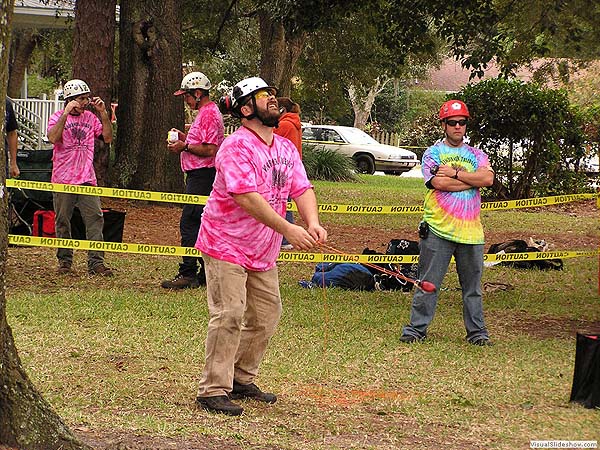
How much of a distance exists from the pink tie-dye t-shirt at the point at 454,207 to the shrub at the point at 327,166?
20.4 metres

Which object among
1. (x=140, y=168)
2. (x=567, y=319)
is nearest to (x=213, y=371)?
(x=567, y=319)

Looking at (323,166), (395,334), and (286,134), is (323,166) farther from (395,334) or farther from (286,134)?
(395,334)

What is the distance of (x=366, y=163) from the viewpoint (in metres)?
36.3

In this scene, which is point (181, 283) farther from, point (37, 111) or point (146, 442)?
point (37, 111)

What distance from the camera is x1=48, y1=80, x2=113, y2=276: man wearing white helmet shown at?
11.2m

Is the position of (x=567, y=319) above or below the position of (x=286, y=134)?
below

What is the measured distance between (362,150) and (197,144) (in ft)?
85.5

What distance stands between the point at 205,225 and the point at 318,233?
2.48 feet

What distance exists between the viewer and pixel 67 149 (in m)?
11.3

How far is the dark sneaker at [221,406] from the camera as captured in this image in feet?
20.7

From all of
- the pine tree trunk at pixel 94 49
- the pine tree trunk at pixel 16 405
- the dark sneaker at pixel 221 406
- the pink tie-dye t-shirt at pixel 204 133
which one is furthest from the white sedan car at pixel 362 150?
the pine tree trunk at pixel 16 405

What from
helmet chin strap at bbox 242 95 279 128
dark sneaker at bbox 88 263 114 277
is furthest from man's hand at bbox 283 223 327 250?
dark sneaker at bbox 88 263 114 277

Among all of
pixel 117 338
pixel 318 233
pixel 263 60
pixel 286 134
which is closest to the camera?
pixel 318 233

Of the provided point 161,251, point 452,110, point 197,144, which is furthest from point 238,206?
point 161,251
